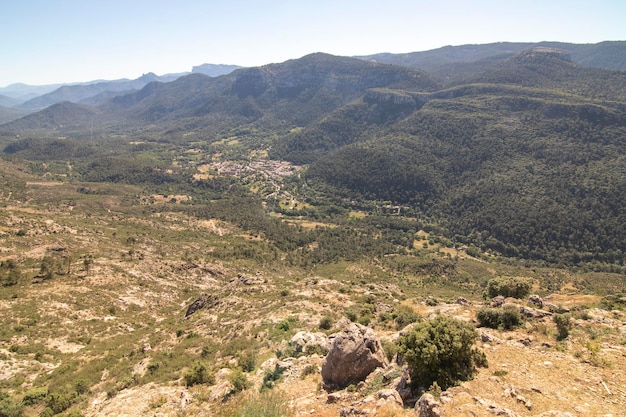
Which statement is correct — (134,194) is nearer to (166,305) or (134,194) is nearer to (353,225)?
(353,225)

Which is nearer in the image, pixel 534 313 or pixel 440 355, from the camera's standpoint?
pixel 440 355

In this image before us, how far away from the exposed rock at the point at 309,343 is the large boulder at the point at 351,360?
21.2 ft

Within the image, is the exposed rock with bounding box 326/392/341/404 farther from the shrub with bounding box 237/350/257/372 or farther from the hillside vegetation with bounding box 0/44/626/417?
the shrub with bounding box 237/350/257/372

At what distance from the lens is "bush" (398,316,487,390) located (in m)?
18.2

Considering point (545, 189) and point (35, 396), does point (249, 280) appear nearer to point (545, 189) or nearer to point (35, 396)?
point (35, 396)

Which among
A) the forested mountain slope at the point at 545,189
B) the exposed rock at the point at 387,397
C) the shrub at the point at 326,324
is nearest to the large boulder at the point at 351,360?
the exposed rock at the point at 387,397

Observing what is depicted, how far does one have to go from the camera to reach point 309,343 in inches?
1199

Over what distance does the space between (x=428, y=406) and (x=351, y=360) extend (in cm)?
680

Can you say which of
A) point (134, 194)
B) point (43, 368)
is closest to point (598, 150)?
point (43, 368)

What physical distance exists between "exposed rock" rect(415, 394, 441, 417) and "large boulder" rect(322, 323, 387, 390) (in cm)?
569

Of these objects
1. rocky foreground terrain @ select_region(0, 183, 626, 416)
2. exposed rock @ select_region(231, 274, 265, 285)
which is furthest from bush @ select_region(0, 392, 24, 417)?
exposed rock @ select_region(231, 274, 265, 285)

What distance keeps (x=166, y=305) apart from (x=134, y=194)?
137945mm

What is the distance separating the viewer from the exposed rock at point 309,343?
29569mm

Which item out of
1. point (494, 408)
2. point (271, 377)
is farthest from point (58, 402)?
point (494, 408)
